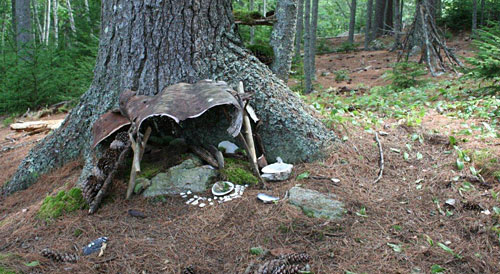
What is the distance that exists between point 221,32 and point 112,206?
2095mm

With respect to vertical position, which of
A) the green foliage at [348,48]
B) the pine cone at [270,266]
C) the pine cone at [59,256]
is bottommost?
the pine cone at [59,256]

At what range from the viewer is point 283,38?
6914 millimetres

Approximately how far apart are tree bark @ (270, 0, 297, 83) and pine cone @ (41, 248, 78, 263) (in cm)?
519

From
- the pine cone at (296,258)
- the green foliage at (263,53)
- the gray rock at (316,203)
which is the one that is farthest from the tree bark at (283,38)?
the pine cone at (296,258)

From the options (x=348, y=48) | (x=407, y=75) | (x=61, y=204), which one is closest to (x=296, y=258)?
(x=61, y=204)

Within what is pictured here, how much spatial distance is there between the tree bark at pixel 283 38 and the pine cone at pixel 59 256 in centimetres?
519

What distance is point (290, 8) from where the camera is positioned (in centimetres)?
689

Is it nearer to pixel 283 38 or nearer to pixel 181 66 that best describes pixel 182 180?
pixel 181 66

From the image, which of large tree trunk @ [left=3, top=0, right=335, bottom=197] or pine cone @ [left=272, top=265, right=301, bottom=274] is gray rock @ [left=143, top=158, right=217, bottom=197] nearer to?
large tree trunk @ [left=3, top=0, right=335, bottom=197]

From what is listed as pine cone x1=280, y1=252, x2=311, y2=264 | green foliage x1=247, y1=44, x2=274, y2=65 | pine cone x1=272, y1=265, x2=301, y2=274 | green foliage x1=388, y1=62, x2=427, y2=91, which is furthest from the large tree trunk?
green foliage x1=388, y1=62, x2=427, y2=91

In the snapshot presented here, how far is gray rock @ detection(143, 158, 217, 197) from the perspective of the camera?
317 centimetres

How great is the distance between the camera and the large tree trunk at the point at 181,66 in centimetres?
358

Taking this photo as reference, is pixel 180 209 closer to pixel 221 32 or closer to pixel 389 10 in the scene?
pixel 221 32

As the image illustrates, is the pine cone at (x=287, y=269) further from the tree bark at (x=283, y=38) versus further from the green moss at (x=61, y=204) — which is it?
the tree bark at (x=283, y=38)
